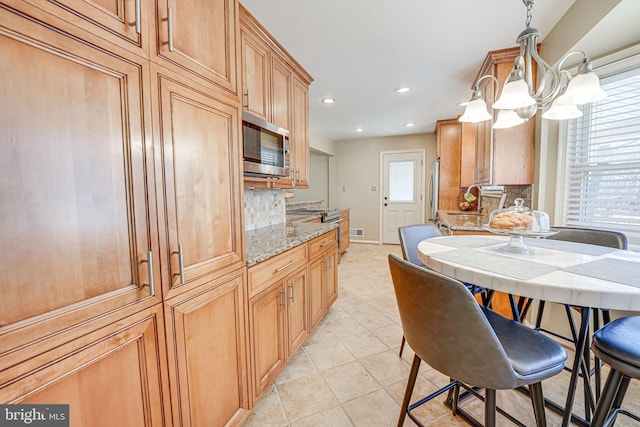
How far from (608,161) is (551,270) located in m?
1.47

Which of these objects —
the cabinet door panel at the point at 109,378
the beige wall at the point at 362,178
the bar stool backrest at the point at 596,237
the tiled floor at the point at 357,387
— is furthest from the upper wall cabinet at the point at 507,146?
the beige wall at the point at 362,178

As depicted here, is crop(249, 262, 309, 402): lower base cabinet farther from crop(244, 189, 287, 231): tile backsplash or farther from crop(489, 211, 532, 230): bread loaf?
crop(489, 211, 532, 230): bread loaf

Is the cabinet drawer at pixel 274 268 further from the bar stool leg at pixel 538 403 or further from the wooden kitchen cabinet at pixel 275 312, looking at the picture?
the bar stool leg at pixel 538 403

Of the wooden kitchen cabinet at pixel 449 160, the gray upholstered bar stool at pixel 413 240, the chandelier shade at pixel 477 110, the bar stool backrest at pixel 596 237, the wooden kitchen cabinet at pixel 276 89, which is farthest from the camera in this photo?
the wooden kitchen cabinet at pixel 449 160

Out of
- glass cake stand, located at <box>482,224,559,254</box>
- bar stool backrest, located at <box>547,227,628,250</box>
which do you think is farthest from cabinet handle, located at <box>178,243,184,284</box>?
bar stool backrest, located at <box>547,227,628,250</box>

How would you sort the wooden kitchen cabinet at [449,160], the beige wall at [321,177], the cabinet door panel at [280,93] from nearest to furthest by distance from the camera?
the cabinet door panel at [280,93] < the wooden kitchen cabinet at [449,160] < the beige wall at [321,177]

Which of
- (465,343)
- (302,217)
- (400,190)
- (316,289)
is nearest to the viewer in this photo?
(465,343)

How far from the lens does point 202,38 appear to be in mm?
1028

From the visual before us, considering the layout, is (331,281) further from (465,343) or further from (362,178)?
(362,178)

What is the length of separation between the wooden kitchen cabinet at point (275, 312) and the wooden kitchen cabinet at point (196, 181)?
0.29 metres

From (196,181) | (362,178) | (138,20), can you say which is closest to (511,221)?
(196,181)

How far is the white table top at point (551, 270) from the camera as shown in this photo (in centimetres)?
86

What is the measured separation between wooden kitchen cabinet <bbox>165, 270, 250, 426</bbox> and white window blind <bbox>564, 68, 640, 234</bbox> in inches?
98.9

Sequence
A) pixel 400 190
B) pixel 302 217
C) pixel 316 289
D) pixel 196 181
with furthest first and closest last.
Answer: pixel 400 190
pixel 302 217
pixel 316 289
pixel 196 181
